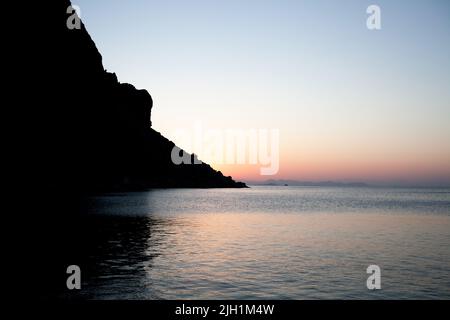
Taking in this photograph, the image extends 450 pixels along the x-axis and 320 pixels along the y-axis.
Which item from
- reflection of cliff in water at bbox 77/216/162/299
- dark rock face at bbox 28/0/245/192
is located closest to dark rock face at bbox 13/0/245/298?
dark rock face at bbox 28/0/245/192

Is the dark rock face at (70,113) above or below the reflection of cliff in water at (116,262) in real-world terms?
above

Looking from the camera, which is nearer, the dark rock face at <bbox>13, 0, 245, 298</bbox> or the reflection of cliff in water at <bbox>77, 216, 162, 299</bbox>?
the reflection of cliff in water at <bbox>77, 216, 162, 299</bbox>

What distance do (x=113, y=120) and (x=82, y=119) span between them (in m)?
48.6

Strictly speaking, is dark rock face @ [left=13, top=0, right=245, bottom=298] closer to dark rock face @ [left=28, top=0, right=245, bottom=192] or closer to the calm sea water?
dark rock face @ [left=28, top=0, right=245, bottom=192]

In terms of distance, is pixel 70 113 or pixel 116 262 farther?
pixel 70 113

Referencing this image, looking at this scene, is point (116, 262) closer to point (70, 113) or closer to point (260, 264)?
point (260, 264)

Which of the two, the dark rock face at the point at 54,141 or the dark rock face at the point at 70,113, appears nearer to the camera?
the dark rock face at the point at 54,141

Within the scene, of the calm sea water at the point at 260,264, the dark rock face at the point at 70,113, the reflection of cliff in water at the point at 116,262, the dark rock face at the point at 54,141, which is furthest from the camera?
the dark rock face at the point at 70,113

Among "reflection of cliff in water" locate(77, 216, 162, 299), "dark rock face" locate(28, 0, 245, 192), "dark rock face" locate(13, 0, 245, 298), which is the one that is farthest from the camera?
"dark rock face" locate(28, 0, 245, 192)

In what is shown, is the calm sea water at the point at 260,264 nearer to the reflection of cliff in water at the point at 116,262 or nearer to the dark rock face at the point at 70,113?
the reflection of cliff in water at the point at 116,262

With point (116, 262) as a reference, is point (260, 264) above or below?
below

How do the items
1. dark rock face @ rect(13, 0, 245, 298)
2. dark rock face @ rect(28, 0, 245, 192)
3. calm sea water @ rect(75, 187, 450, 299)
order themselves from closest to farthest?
1. calm sea water @ rect(75, 187, 450, 299)
2. dark rock face @ rect(13, 0, 245, 298)
3. dark rock face @ rect(28, 0, 245, 192)

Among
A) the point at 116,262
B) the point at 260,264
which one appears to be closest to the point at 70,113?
the point at 116,262

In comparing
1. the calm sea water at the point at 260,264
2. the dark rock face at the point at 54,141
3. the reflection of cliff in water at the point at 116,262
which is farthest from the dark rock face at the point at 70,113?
the calm sea water at the point at 260,264
